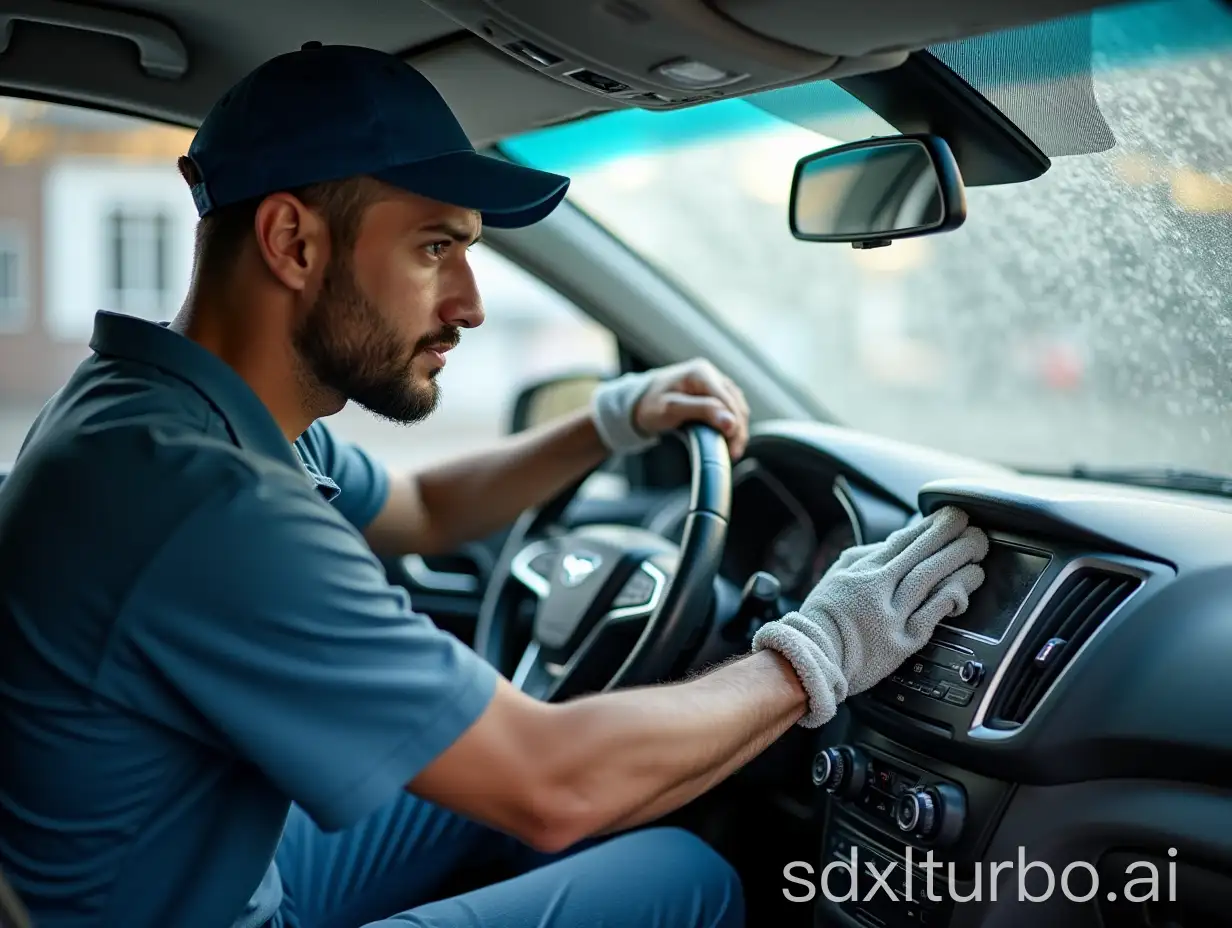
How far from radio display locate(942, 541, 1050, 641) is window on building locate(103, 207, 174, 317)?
1664 centimetres

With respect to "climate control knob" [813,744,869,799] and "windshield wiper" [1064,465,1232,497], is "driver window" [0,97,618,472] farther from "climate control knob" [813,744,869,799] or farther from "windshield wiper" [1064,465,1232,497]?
"climate control knob" [813,744,869,799]

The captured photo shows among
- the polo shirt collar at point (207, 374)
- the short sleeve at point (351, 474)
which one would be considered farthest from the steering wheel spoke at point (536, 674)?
the polo shirt collar at point (207, 374)

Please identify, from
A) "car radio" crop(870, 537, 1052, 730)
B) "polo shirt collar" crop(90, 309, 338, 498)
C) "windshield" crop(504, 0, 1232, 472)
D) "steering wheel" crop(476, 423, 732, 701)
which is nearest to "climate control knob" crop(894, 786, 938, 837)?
"car radio" crop(870, 537, 1052, 730)

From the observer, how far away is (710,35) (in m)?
1.55

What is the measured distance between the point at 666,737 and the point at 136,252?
→ 17188mm

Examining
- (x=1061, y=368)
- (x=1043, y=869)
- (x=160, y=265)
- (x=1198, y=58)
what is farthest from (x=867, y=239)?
(x=160, y=265)

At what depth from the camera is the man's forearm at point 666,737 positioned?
1.42m

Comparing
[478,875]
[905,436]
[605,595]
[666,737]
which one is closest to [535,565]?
[605,595]

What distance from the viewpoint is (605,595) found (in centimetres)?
224

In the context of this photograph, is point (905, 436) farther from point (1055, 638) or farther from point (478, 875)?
point (478, 875)

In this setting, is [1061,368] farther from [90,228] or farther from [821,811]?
[90,228]

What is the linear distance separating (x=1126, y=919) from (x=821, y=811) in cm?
54

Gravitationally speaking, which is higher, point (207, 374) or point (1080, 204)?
point (1080, 204)

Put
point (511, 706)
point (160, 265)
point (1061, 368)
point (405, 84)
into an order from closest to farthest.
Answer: point (511, 706) → point (405, 84) → point (1061, 368) → point (160, 265)
